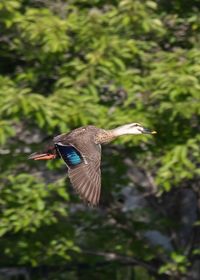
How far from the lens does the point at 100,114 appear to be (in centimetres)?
855

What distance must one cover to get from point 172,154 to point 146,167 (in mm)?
923

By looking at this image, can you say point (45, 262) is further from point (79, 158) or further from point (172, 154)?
point (79, 158)

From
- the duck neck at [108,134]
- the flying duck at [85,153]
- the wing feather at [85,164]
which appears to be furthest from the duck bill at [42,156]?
the duck neck at [108,134]

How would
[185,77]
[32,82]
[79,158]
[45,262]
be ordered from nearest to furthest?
[79,158] → [185,77] → [32,82] → [45,262]

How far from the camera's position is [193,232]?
10.2 m

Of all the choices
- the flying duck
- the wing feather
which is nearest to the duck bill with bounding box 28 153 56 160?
the flying duck

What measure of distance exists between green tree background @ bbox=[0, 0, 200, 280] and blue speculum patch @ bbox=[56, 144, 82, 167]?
2.50 feet

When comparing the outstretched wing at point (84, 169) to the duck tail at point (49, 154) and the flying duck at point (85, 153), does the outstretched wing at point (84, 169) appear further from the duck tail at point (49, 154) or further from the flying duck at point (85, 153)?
the duck tail at point (49, 154)

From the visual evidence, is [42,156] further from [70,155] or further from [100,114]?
[100,114]

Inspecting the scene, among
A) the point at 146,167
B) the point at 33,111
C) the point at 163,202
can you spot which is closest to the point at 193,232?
the point at 163,202

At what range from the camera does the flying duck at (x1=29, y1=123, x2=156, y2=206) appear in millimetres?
7055

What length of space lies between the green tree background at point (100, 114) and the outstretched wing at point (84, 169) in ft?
2.80

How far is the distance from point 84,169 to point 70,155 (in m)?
0.23

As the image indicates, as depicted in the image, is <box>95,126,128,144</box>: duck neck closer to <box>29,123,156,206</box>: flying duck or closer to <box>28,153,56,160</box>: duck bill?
<box>29,123,156,206</box>: flying duck
